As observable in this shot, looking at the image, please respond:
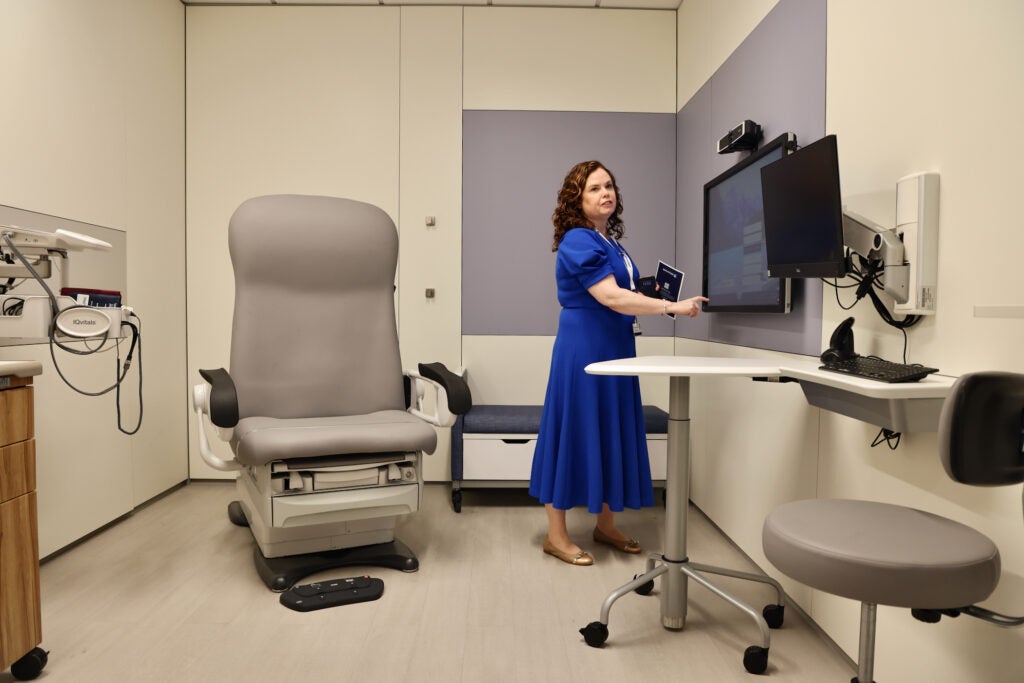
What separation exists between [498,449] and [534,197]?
1.48 m

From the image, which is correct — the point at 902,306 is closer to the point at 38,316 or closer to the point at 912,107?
the point at 912,107

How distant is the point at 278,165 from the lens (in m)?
3.80

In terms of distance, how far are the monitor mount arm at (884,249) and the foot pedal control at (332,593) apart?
1899 mm

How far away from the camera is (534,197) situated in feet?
12.6

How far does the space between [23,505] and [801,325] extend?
240 centimetres

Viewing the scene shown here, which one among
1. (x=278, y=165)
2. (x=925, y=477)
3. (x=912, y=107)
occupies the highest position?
(x=278, y=165)

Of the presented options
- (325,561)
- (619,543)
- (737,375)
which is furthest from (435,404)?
(737,375)

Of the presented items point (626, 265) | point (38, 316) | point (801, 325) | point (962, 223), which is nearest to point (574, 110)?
point (626, 265)

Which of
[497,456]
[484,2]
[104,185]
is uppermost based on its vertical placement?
[484,2]

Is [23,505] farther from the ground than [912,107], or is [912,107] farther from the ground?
[912,107]

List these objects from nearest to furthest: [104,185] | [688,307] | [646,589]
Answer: [688,307], [646,589], [104,185]

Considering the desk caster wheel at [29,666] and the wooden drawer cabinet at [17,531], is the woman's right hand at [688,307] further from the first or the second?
the desk caster wheel at [29,666]

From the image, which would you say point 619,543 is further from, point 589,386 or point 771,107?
point 771,107

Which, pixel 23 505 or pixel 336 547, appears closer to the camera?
pixel 23 505
